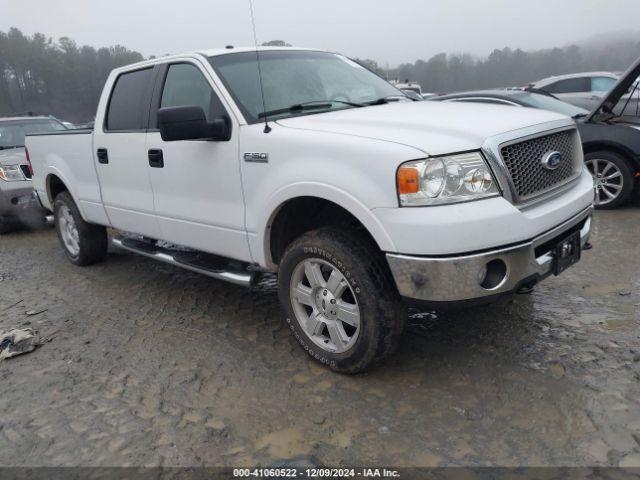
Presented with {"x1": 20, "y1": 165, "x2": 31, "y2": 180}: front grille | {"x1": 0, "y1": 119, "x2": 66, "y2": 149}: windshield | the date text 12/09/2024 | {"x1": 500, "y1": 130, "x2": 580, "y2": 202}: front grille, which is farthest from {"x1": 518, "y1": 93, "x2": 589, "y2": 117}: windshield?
{"x1": 0, "y1": 119, "x2": 66, "y2": 149}: windshield

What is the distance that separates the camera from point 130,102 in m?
4.30

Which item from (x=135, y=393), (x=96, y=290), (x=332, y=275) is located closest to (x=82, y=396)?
(x=135, y=393)

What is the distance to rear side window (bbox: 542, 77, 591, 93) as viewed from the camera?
14.0 m

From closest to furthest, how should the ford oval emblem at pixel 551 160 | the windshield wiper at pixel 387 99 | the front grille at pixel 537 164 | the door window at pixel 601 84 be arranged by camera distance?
the front grille at pixel 537 164 → the ford oval emblem at pixel 551 160 → the windshield wiper at pixel 387 99 → the door window at pixel 601 84

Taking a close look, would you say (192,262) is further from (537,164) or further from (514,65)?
(514,65)

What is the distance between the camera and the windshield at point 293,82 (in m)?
3.38

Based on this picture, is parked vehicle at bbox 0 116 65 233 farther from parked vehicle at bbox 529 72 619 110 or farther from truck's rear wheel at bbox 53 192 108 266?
parked vehicle at bbox 529 72 619 110

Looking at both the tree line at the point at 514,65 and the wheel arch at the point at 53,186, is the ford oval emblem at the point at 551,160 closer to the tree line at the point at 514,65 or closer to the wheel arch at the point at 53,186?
the wheel arch at the point at 53,186

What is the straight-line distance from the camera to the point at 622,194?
6176mm

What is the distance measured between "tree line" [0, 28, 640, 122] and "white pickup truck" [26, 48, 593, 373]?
22418 millimetres

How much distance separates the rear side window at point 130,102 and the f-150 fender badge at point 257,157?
1.36 metres

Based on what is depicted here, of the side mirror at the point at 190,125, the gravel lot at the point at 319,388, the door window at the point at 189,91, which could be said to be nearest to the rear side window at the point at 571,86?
the gravel lot at the point at 319,388

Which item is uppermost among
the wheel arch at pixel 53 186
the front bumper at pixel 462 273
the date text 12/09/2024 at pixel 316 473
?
the wheel arch at pixel 53 186

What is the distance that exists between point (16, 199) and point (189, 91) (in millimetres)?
4683
